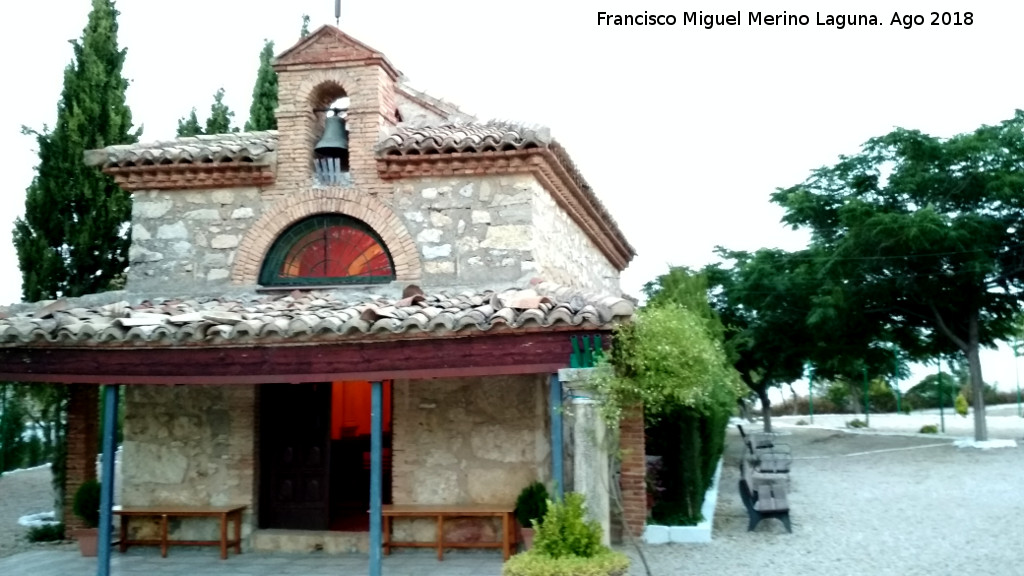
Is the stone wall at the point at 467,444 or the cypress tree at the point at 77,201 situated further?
the cypress tree at the point at 77,201

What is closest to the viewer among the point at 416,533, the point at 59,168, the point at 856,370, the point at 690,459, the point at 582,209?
the point at 416,533

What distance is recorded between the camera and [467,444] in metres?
8.61

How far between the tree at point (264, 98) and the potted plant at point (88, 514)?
930cm

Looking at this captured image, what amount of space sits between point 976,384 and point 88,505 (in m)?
18.6

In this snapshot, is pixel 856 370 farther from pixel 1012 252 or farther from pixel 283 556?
pixel 283 556

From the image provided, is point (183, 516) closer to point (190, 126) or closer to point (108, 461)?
point (108, 461)

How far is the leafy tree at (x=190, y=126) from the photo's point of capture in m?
16.5

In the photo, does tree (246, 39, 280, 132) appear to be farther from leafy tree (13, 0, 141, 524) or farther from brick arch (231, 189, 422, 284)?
brick arch (231, 189, 422, 284)

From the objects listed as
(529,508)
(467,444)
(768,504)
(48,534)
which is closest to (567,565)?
(529,508)

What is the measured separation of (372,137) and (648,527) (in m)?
5.70

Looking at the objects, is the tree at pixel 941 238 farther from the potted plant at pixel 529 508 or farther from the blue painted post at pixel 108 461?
the blue painted post at pixel 108 461

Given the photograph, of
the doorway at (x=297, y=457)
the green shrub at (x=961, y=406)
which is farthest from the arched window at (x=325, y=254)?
the green shrub at (x=961, y=406)

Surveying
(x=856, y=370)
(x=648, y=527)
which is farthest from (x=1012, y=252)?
(x=648, y=527)

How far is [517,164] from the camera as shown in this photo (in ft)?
29.1
